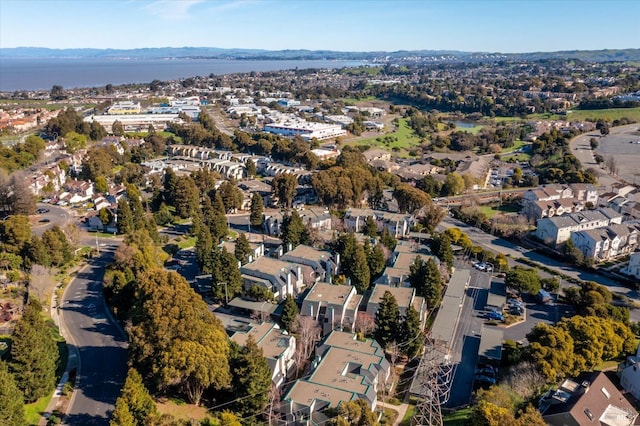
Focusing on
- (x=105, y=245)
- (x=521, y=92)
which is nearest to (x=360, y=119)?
(x=521, y=92)

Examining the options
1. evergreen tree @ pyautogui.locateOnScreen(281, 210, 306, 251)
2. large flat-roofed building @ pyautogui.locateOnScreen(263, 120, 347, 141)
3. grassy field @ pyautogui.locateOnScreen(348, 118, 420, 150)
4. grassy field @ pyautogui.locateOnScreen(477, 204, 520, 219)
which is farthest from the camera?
large flat-roofed building @ pyautogui.locateOnScreen(263, 120, 347, 141)

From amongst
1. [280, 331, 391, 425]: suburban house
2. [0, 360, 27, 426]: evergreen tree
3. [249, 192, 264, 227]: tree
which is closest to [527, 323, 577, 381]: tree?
[280, 331, 391, 425]: suburban house

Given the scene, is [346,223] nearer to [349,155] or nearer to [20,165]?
[349,155]

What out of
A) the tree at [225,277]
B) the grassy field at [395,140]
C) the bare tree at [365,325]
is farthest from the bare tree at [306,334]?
the grassy field at [395,140]

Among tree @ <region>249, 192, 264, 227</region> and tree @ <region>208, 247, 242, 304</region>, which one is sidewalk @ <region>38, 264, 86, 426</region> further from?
tree @ <region>249, 192, 264, 227</region>

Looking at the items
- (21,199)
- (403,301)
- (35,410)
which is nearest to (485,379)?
(403,301)

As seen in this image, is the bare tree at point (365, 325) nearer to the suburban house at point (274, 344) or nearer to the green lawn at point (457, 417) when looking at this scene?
the suburban house at point (274, 344)

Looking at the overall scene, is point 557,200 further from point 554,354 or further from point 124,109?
point 124,109
